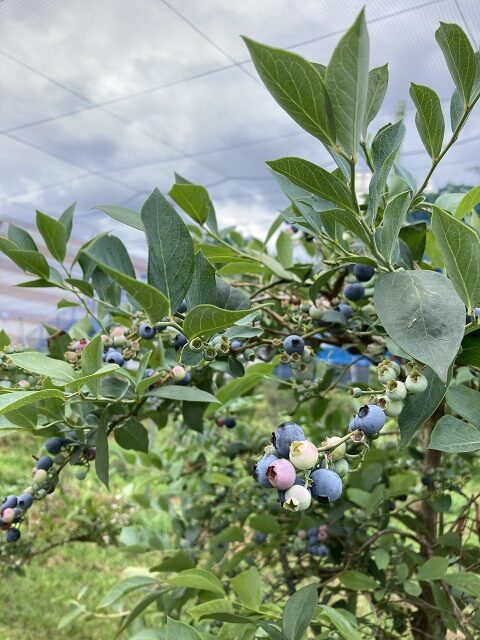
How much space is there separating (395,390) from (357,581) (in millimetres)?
468

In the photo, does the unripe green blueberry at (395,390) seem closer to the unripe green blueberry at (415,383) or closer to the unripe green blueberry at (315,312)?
the unripe green blueberry at (415,383)

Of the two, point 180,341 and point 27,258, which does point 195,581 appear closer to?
point 180,341

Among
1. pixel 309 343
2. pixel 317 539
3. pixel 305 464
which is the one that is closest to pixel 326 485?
pixel 305 464

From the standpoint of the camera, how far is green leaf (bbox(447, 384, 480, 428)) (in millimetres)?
455

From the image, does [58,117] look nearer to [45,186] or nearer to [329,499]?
[45,186]

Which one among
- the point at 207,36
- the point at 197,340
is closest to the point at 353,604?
the point at 197,340

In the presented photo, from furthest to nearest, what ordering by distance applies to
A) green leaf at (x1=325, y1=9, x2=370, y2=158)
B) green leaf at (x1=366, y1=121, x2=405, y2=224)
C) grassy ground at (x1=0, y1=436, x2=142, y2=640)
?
grassy ground at (x1=0, y1=436, x2=142, y2=640), green leaf at (x1=366, y1=121, x2=405, y2=224), green leaf at (x1=325, y1=9, x2=370, y2=158)

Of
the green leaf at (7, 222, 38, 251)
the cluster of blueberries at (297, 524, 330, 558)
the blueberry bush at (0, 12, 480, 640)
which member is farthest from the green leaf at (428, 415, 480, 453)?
the cluster of blueberries at (297, 524, 330, 558)

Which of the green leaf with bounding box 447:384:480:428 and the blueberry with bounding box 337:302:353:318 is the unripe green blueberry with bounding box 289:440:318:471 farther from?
the blueberry with bounding box 337:302:353:318

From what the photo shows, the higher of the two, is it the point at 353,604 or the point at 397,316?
the point at 397,316

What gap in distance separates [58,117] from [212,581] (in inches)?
190

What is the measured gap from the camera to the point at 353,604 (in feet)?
2.93

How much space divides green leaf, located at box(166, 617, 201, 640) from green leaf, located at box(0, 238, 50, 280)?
33cm

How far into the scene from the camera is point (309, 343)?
76cm
